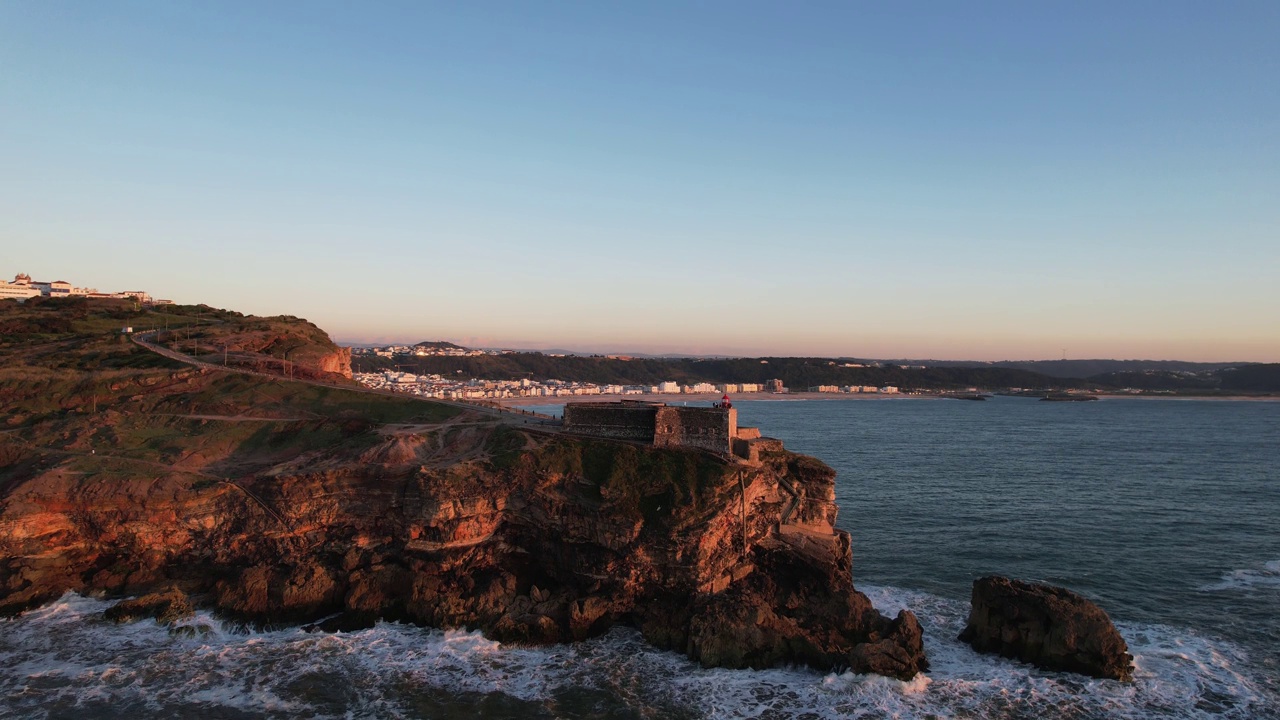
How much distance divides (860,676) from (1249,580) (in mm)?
23997

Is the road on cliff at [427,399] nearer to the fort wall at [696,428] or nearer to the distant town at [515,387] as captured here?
the fort wall at [696,428]

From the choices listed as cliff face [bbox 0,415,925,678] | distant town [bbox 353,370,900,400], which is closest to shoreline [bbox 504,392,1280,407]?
distant town [bbox 353,370,900,400]

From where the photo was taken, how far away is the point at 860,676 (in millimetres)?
26000

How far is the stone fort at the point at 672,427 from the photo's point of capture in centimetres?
3519

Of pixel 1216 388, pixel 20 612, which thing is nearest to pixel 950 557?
pixel 20 612

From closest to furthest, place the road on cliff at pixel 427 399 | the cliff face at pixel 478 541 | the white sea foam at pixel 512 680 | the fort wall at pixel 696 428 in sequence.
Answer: the white sea foam at pixel 512 680 → the cliff face at pixel 478 541 → the fort wall at pixel 696 428 → the road on cliff at pixel 427 399

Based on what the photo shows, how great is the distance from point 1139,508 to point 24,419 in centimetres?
7179

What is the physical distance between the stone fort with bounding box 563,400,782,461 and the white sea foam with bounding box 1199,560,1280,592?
2206 centimetres

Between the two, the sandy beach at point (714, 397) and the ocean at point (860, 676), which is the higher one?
the sandy beach at point (714, 397)

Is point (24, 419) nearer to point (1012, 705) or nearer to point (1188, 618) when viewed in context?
point (1012, 705)

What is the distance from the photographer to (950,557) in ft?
129

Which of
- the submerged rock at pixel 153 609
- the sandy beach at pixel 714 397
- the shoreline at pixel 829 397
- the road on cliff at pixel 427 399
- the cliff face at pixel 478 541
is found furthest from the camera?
the shoreline at pixel 829 397

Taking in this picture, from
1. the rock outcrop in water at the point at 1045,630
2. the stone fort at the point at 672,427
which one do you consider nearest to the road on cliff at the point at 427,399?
the stone fort at the point at 672,427

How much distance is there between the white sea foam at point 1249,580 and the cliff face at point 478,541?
61.5ft
